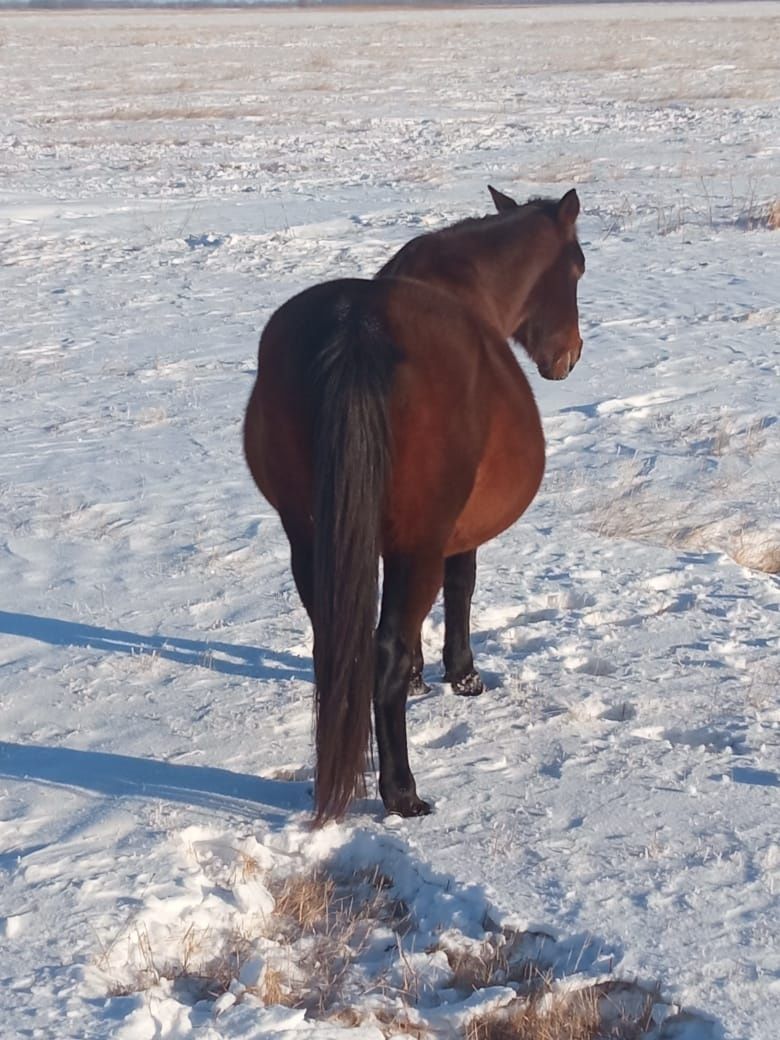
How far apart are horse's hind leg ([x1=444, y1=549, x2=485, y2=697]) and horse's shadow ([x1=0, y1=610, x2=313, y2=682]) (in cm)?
51

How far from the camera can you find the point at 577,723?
398cm

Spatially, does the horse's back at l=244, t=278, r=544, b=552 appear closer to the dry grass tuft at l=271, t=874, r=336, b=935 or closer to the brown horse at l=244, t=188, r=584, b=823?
the brown horse at l=244, t=188, r=584, b=823

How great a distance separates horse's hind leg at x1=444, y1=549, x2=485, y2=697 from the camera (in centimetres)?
421

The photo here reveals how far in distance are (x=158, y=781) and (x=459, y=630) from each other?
45.3 inches

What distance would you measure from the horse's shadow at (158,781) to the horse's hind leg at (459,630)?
31.1 inches

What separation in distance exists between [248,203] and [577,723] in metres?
10.8

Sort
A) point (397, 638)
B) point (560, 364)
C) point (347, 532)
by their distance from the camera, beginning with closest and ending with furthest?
point (347, 532), point (397, 638), point (560, 364)

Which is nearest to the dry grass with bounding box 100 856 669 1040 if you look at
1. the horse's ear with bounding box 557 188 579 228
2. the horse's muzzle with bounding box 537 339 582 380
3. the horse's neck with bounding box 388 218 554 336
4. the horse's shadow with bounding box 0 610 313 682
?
the horse's shadow with bounding box 0 610 313 682

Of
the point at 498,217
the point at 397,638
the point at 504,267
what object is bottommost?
the point at 397,638

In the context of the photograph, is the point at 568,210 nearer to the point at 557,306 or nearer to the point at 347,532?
the point at 557,306

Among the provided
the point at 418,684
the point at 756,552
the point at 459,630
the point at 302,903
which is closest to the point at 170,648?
the point at 418,684

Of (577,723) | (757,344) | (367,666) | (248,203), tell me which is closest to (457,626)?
(577,723)

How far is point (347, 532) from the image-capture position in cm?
314

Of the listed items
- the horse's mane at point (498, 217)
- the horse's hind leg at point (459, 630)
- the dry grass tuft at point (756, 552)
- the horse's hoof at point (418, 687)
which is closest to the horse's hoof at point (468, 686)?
the horse's hind leg at point (459, 630)
